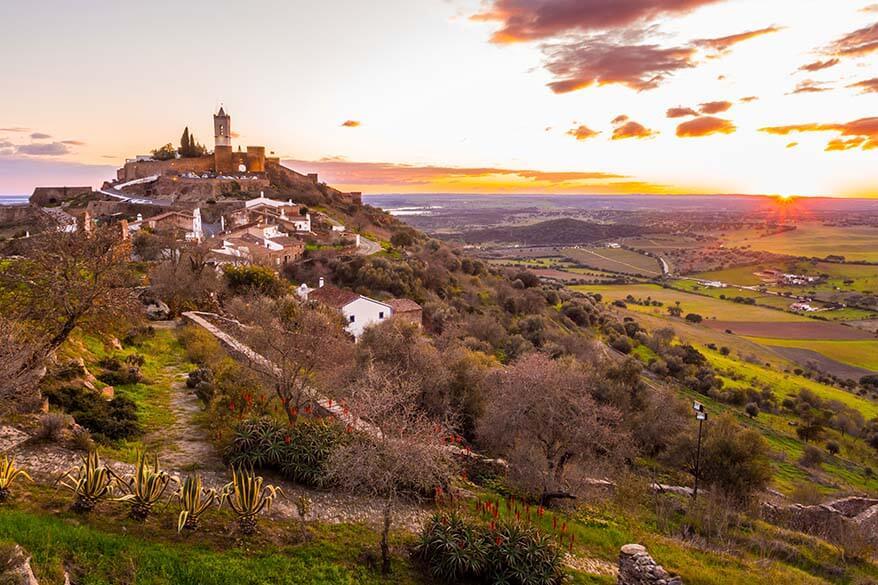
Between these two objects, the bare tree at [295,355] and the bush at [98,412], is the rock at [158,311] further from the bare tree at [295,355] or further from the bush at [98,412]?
the bush at [98,412]

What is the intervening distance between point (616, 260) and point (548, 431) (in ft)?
326

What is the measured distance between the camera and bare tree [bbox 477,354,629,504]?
43.1 feet

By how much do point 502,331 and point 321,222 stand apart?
1129 inches

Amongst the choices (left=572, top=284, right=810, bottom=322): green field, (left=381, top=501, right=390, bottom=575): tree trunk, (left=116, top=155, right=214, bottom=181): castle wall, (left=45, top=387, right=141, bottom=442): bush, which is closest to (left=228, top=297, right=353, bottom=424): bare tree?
(left=45, top=387, right=141, bottom=442): bush

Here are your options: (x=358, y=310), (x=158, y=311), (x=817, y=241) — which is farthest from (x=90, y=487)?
(x=817, y=241)

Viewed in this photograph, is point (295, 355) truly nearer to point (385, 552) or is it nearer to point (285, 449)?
point (285, 449)

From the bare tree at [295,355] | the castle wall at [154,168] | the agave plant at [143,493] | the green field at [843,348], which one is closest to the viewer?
A: the agave plant at [143,493]

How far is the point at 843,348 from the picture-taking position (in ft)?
173

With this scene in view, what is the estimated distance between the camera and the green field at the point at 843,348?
49562 mm

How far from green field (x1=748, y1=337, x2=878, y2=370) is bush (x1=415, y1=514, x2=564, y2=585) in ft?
177

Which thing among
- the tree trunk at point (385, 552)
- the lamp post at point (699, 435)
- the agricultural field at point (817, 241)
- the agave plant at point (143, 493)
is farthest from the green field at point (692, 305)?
the agave plant at point (143, 493)

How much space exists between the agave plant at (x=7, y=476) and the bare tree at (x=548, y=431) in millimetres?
10289

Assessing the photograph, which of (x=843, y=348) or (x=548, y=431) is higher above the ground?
(x=548, y=431)

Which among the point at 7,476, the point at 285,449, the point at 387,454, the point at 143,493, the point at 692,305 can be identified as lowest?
the point at 692,305
